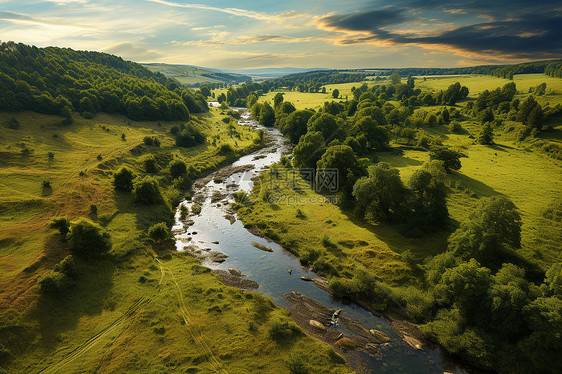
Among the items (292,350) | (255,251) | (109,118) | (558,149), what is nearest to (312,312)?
(292,350)

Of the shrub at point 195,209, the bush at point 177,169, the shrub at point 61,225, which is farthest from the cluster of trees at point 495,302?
Answer: the bush at point 177,169

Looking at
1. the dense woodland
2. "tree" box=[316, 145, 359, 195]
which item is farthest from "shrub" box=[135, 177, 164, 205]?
"tree" box=[316, 145, 359, 195]

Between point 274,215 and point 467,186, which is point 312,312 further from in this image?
point 467,186

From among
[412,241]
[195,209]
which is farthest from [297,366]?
[195,209]

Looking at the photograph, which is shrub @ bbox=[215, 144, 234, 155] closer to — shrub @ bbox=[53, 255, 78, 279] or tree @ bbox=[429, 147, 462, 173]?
shrub @ bbox=[53, 255, 78, 279]

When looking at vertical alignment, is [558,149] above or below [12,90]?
below

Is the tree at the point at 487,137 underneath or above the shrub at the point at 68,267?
above

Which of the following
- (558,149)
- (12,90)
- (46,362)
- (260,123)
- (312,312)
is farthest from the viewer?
(260,123)

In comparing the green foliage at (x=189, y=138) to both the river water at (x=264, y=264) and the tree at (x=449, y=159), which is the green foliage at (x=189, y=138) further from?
the tree at (x=449, y=159)
